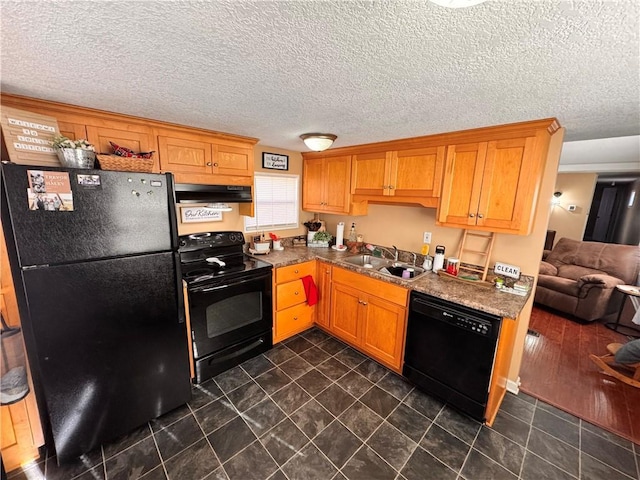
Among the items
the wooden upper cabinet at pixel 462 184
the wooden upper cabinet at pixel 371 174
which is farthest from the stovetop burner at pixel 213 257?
the wooden upper cabinet at pixel 462 184

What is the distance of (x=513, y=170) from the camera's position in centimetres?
193

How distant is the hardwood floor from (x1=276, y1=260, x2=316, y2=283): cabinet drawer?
2.27 m

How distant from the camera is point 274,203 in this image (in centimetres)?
330

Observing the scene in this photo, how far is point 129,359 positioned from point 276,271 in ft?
4.42

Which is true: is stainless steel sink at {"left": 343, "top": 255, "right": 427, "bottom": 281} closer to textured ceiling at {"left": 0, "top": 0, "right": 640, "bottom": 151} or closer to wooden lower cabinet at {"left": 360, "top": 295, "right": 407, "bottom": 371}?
wooden lower cabinet at {"left": 360, "top": 295, "right": 407, "bottom": 371}

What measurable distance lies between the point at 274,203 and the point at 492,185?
91.4 inches

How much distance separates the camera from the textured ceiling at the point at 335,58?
796mm

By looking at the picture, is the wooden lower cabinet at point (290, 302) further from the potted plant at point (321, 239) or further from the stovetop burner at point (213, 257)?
the potted plant at point (321, 239)

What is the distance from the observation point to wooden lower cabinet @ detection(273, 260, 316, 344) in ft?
8.96

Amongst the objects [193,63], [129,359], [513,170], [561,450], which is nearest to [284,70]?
[193,63]

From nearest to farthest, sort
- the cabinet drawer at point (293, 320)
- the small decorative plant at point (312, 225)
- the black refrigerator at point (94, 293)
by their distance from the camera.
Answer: the black refrigerator at point (94, 293), the cabinet drawer at point (293, 320), the small decorative plant at point (312, 225)

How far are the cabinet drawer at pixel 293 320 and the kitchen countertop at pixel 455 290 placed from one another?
560 mm

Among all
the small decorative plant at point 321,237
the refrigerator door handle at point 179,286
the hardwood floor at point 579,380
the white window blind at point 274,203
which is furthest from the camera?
the small decorative plant at point 321,237

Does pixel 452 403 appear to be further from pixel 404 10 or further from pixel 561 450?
pixel 404 10
